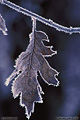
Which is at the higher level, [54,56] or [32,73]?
[54,56]

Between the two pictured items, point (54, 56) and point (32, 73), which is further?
point (54, 56)

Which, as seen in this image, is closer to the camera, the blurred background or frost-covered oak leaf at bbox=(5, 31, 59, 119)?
frost-covered oak leaf at bbox=(5, 31, 59, 119)

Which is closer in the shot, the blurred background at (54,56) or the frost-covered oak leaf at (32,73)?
the frost-covered oak leaf at (32,73)

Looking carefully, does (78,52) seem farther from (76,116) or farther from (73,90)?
(76,116)

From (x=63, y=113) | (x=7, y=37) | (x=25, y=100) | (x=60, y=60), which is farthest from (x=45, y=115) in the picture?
(x=25, y=100)
